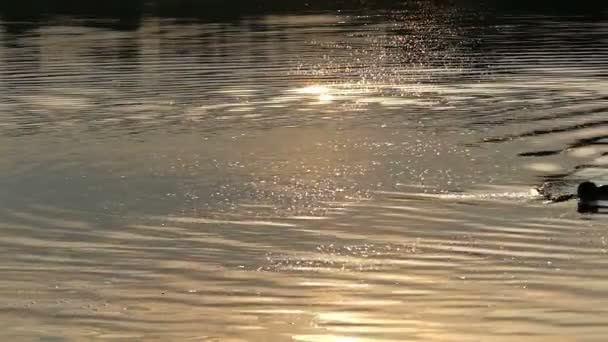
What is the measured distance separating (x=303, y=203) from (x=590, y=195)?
448cm

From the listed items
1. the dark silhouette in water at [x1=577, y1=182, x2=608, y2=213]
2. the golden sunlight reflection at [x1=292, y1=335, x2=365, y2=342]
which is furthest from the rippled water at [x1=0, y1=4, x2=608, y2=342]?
the dark silhouette in water at [x1=577, y1=182, x2=608, y2=213]

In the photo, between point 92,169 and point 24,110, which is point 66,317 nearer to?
point 92,169

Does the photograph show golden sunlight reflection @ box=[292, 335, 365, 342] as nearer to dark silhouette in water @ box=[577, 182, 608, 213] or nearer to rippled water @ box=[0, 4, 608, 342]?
rippled water @ box=[0, 4, 608, 342]

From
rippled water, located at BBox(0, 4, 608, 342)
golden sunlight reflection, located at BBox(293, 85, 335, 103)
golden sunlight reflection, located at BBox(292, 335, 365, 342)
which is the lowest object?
golden sunlight reflection, located at BBox(293, 85, 335, 103)

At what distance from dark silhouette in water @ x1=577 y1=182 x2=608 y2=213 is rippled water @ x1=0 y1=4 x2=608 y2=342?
35 cm

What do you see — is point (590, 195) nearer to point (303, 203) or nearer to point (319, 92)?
point (303, 203)

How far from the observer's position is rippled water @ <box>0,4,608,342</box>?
16.0m

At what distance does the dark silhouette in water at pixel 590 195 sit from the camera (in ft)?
70.8

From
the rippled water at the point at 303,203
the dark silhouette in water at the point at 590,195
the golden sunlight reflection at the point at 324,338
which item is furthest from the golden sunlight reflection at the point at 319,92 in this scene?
the golden sunlight reflection at the point at 324,338

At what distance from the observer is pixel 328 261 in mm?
18859

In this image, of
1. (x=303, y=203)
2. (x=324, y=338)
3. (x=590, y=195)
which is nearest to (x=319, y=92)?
(x=303, y=203)

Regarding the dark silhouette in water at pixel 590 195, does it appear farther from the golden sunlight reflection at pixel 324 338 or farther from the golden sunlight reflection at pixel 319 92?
the golden sunlight reflection at pixel 319 92

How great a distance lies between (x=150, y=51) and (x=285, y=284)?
4314 centimetres

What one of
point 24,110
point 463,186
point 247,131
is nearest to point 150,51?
point 24,110
